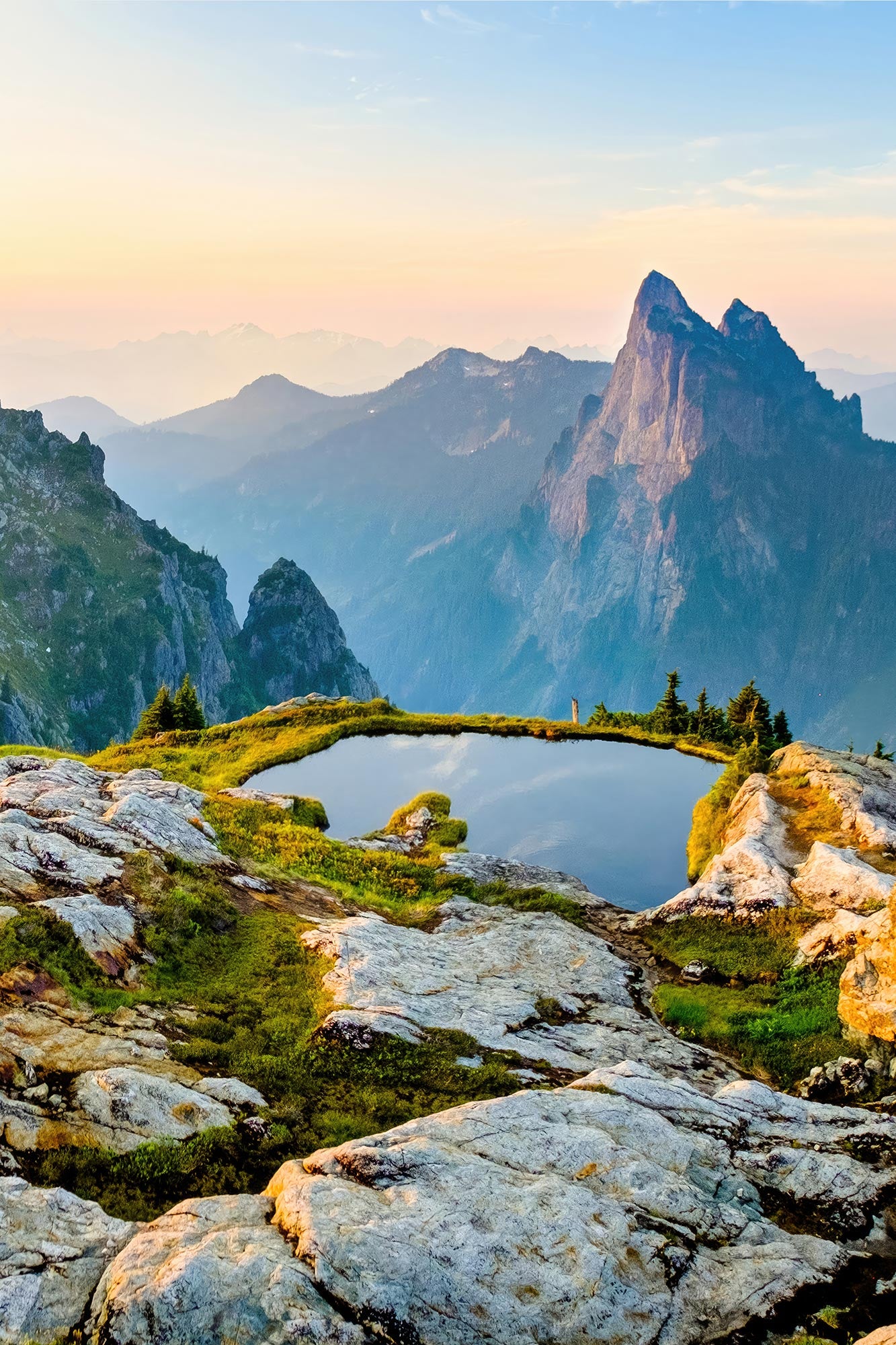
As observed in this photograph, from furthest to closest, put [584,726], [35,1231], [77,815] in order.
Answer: [584,726] → [77,815] → [35,1231]

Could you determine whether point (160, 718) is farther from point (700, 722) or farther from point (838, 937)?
point (838, 937)

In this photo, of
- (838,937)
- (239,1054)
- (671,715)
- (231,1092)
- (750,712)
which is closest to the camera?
(231,1092)

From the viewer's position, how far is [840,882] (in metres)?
30.5

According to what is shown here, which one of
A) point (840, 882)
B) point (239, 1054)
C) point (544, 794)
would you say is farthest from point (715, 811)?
point (239, 1054)

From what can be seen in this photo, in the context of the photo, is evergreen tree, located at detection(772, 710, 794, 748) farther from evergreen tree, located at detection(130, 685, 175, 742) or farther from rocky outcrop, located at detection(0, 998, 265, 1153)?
rocky outcrop, located at detection(0, 998, 265, 1153)

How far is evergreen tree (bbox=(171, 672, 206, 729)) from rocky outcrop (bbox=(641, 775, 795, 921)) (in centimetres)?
4783

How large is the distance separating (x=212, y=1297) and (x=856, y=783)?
1378 inches

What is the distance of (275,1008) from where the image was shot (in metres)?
22.6

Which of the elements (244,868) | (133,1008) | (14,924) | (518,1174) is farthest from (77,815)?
(518,1174)

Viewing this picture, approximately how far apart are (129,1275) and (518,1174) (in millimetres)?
6557

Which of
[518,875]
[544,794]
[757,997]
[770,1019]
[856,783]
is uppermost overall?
[856,783]

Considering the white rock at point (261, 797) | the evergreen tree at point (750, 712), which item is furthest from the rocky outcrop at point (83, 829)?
the evergreen tree at point (750, 712)

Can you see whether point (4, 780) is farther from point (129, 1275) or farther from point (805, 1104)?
point (805, 1104)

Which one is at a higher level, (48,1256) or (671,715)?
(671,715)
